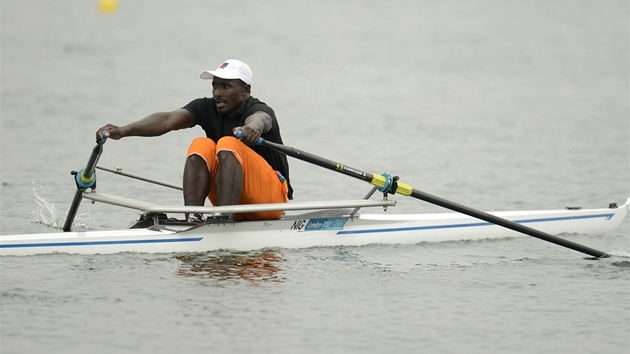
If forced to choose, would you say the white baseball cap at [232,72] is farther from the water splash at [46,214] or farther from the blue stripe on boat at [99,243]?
the water splash at [46,214]

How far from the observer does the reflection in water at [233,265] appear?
320 inches

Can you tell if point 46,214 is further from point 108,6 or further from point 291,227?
point 108,6

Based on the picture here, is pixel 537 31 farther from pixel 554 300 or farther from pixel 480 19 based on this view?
pixel 554 300

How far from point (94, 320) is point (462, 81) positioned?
18082mm

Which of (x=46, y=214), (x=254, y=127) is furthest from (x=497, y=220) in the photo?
(x=46, y=214)

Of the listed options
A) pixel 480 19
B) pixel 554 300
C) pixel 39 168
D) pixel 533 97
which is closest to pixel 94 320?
pixel 554 300

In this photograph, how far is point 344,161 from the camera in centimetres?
1551

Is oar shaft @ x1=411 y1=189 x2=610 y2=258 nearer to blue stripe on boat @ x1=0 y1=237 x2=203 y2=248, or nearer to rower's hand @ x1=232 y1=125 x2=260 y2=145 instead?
rower's hand @ x1=232 y1=125 x2=260 y2=145

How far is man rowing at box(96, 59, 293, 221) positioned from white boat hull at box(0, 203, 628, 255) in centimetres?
21

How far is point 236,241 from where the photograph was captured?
8.75m

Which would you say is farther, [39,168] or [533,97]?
[533,97]

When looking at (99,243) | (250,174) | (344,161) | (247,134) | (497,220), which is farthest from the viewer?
(344,161)

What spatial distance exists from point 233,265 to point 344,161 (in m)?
7.24

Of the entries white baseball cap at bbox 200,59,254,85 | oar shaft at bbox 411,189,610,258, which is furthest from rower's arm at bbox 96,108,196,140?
oar shaft at bbox 411,189,610,258
